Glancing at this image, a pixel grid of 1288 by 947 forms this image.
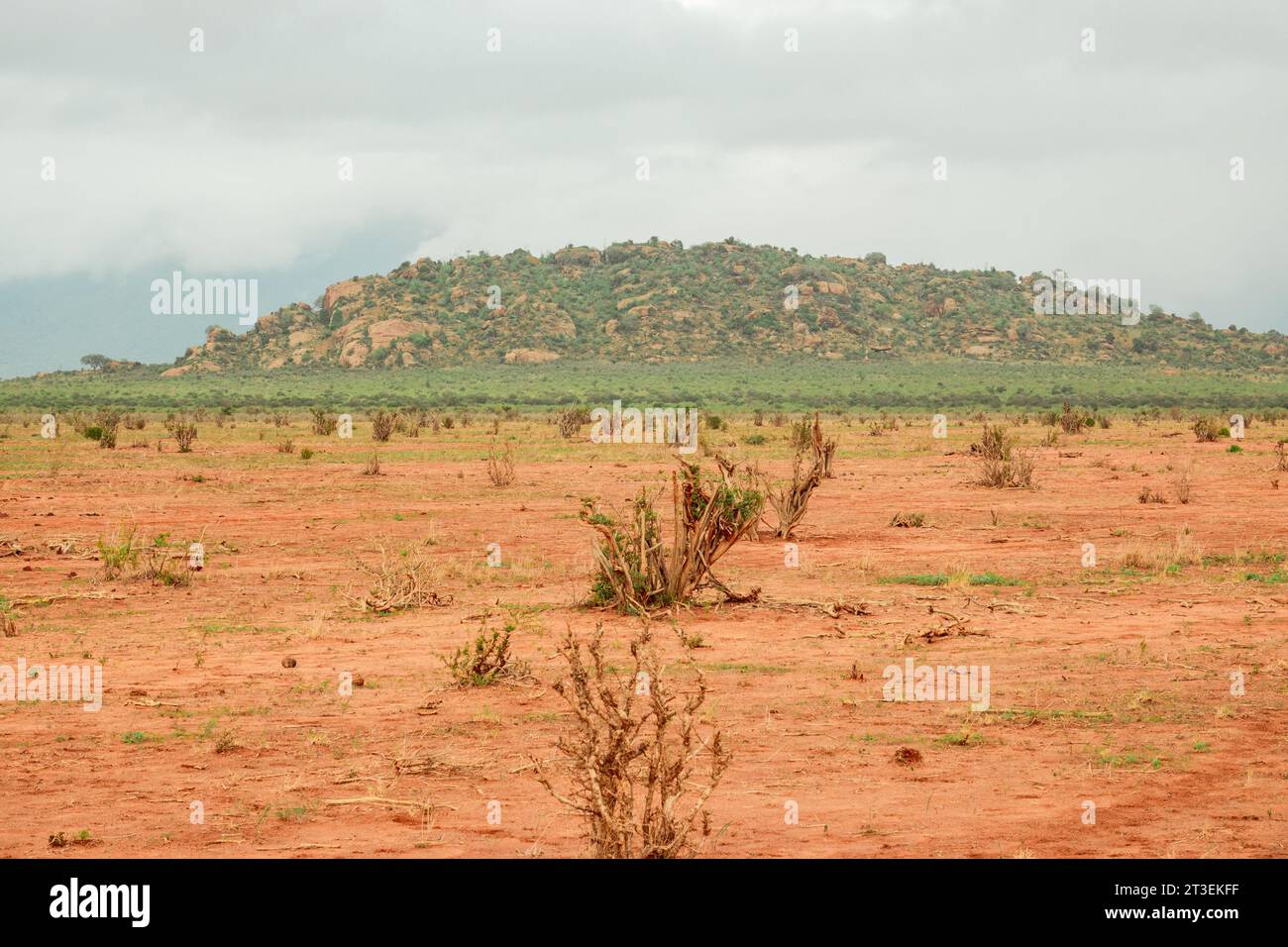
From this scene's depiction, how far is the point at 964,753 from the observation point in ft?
26.7

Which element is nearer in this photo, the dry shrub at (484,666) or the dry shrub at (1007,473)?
the dry shrub at (484,666)

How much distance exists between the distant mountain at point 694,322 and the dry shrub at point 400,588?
78.6 m

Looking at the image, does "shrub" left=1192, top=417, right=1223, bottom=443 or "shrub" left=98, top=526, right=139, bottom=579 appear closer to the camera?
"shrub" left=98, top=526, right=139, bottom=579

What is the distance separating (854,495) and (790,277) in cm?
8435

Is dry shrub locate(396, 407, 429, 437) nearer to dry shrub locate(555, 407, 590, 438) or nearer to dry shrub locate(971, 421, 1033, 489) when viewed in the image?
dry shrub locate(555, 407, 590, 438)

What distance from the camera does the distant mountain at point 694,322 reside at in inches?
3728

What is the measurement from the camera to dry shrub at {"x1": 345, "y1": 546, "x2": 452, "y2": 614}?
1334cm

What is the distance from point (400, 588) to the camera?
13500mm

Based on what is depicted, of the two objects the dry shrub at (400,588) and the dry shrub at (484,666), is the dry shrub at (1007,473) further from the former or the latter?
the dry shrub at (484,666)

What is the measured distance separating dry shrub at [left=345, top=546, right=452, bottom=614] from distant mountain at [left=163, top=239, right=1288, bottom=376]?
78567 millimetres

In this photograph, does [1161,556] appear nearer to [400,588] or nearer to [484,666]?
[400,588]

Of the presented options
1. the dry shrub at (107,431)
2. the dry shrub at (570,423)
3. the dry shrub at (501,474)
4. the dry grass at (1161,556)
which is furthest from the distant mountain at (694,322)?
the dry grass at (1161,556)

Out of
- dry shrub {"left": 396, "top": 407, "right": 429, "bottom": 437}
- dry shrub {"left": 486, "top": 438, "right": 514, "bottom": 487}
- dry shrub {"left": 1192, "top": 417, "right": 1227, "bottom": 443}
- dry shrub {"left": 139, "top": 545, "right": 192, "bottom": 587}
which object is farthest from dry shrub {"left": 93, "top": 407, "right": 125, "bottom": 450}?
dry shrub {"left": 1192, "top": 417, "right": 1227, "bottom": 443}
